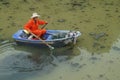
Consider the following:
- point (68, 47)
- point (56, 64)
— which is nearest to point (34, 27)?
point (68, 47)

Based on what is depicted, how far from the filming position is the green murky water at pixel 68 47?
11.6 meters

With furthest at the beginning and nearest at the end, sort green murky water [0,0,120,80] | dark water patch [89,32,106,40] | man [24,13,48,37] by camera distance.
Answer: dark water patch [89,32,106,40] < man [24,13,48,37] < green murky water [0,0,120,80]

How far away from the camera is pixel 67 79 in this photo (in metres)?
11.1

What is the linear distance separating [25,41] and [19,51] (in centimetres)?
54

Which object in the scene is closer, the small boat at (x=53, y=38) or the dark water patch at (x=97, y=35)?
the small boat at (x=53, y=38)

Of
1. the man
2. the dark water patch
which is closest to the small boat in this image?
the man

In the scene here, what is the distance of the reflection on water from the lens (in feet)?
37.3

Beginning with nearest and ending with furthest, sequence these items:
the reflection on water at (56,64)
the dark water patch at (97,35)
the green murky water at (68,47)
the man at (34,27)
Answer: the reflection on water at (56,64), the green murky water at (68,47), the man at (34,27), the dark water patch at (97,35)

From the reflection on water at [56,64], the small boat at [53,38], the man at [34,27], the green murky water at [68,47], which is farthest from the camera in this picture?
the man at [34,27]

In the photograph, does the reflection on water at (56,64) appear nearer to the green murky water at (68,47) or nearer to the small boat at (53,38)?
the green murky water at (68,47)

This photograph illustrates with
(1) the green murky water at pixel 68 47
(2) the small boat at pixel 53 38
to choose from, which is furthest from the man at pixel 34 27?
(1) the green murky water at pixel 68 47

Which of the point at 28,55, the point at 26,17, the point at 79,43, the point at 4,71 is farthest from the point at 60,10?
the point at 4,71

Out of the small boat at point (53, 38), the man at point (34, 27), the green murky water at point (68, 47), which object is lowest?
the green murky water at point (68, 47)

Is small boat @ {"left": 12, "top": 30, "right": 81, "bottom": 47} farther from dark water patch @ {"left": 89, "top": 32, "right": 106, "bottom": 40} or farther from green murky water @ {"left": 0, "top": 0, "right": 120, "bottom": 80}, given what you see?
dark water patch @ {"left": 89, "top": 32, "right": 106, "bottom": 40}
